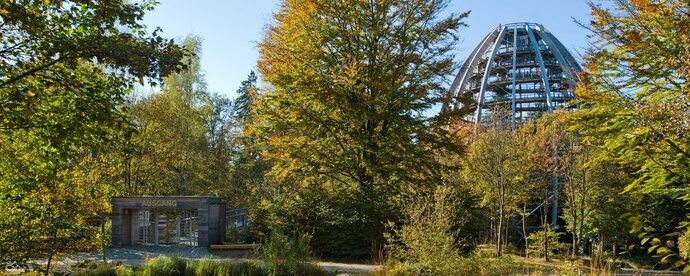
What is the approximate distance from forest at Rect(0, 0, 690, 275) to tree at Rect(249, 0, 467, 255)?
7 cm

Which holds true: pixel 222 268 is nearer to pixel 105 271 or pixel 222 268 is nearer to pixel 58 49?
pixel 105 271

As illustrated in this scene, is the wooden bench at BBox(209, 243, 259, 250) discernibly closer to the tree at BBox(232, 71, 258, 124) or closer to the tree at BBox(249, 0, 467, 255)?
the tree at BBox(249, 0, 467, 255)

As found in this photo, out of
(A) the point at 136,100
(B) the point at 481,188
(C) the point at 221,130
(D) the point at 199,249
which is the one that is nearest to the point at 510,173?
(B) the point at 481,188

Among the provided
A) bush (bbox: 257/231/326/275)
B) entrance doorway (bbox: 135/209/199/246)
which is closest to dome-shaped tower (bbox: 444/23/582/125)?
entrance doorway (bbox: 135/209/199/246)

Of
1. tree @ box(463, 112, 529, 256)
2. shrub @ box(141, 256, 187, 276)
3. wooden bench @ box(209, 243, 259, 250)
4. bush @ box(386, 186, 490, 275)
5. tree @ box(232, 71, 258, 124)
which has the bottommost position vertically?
wooden bench @ box(209, 243, 259, 250)

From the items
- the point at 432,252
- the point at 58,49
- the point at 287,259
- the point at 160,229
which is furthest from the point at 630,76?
the point at 160,229

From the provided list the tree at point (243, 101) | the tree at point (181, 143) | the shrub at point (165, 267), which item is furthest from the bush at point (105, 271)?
the tree at point (243, 101)

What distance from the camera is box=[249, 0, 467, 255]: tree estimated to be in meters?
17.9

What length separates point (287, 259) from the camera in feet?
36.9

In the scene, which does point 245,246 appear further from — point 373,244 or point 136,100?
point 136,100

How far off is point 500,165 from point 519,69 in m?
41.0

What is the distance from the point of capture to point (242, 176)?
121 feet

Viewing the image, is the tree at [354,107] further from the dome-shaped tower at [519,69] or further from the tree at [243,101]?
the dome-shaped tower at [519,69]

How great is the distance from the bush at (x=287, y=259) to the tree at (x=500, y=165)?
37.3 ft
